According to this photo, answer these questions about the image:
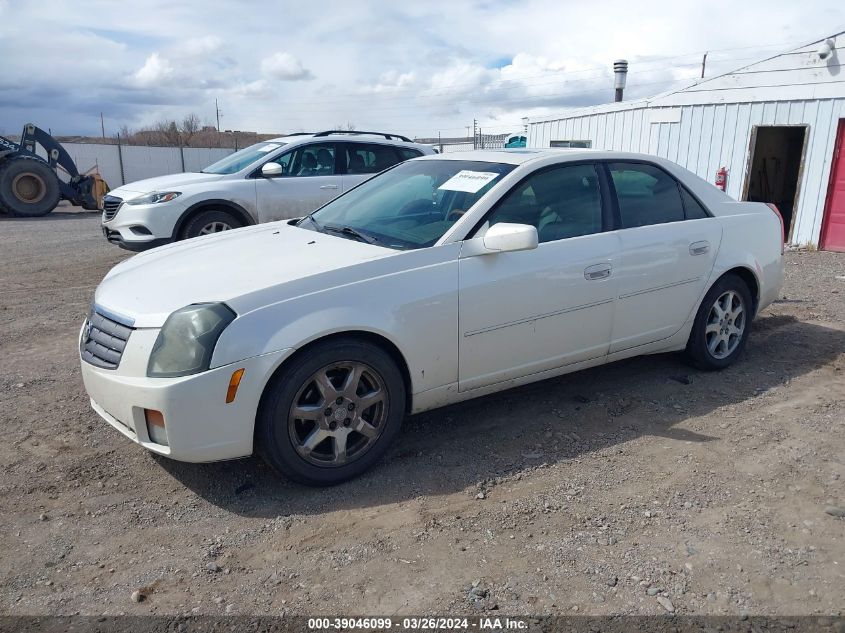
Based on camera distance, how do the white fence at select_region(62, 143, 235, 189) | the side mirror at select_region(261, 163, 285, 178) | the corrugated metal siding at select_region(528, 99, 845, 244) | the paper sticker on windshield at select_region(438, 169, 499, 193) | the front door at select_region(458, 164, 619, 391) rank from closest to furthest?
the front door at select_region(458, 164, 619, 391) → the paper sticker on windshield at select_region(438, 169, 499, 193) → the side mirror at select_region(261, 163, 285, 178) → the corrugated metal siding at select_region(528, 99, 845, 244) → the white fence at select_region(62, 143, 235, 189)

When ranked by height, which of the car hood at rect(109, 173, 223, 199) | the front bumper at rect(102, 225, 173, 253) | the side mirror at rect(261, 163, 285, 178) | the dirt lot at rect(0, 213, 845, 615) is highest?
the side mirror at rect(261, 163, 285, 178)

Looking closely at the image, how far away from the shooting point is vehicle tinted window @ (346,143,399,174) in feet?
30.5

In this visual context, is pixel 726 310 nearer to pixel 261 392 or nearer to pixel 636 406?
pixel 636 406

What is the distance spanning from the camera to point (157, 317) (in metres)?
3.17

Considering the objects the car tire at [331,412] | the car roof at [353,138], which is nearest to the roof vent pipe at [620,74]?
the car roof at [353,138]

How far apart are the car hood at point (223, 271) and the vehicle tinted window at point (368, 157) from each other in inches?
204

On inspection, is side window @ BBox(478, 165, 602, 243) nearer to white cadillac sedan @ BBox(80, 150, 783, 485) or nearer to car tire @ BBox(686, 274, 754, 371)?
white cadillac sedan @ BBox(80, 150, 783, 485)

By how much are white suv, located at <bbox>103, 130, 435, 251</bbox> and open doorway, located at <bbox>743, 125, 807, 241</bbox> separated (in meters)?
8.65

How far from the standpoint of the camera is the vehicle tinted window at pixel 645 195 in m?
4.42

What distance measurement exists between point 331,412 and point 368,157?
262 inches

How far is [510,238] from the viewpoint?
11.8 ft

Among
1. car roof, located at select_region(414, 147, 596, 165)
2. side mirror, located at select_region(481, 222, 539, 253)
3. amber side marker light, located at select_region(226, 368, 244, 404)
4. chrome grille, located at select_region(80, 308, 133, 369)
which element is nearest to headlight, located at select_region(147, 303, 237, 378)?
amber side marker light, located at select_region(226, 368, 244, 404)

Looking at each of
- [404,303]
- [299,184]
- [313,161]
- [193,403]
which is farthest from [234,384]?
[313,161]

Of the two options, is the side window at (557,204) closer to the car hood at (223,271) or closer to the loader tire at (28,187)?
the car hood at (223,271)
